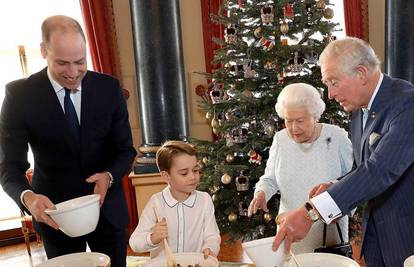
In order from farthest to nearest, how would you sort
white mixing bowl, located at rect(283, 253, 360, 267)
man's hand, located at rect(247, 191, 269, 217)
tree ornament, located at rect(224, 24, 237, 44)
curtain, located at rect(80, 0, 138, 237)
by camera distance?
curtain, located at rect(80, 0, 138, 237) → tree ornament, located at rect(224, 24, 237, 44) → man's hand, located at rect(247, 191, 269, 217) → white mixing bowl, located at rect(283, 253, 360, 267)

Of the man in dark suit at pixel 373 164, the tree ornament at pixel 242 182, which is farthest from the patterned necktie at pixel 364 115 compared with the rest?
the tree ornament at pixel 242 182

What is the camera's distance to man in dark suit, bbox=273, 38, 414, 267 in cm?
137

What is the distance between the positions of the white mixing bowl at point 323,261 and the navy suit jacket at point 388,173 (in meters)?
0.21

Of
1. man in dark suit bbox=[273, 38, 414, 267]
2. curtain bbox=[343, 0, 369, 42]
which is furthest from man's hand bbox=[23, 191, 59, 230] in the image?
curtain bbox=[343, 0, 369, 42]

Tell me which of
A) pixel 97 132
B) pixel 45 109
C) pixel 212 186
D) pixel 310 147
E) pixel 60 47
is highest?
pixel 60 47

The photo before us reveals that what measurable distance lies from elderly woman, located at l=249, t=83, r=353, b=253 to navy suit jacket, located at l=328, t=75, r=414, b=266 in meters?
0.40

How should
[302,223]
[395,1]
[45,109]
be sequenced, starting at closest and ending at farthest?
[302,223] → [45,109] → [395,1]

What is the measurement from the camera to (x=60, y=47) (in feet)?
4.83

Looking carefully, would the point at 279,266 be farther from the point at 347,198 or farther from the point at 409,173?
the point at 409,173

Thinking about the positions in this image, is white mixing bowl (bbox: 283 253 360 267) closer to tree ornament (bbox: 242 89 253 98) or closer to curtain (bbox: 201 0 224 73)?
tree ornament (bbox: 242 89 253 98)

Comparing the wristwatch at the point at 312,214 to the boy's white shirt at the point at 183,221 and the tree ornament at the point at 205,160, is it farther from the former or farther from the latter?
the tree ornament at the point at 205,160

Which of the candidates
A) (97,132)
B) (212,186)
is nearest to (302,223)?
(97,132)

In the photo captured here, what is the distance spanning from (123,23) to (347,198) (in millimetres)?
4001

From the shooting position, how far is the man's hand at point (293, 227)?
1.17m
